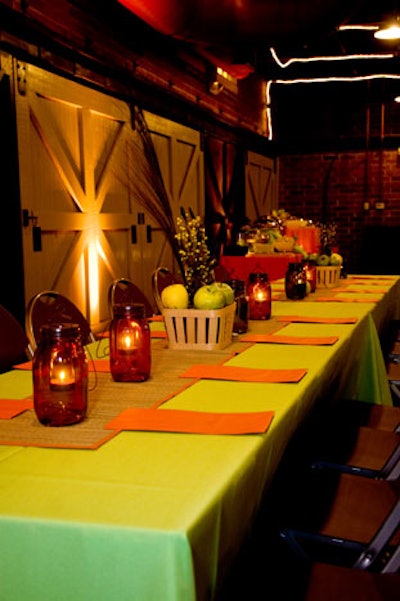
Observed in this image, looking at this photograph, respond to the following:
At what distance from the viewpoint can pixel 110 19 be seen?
18.5 ft

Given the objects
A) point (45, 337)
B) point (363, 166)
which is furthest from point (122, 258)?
point (363, 166)

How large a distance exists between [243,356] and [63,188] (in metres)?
3.23

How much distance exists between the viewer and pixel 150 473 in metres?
1.23

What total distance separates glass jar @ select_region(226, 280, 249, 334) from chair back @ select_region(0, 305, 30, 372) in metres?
0.79

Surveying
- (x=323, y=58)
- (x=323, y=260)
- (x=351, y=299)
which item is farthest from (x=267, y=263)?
(x=323, y=58)

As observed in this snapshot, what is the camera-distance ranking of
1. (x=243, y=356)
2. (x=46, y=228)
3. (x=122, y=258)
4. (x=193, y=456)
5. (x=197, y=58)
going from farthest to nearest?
(x=197, y=58), (x=122, y=258), (x=46, y=228), (x=243, y=356), (x=193, y=456)

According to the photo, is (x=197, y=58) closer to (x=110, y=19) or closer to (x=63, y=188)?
(x=110, y=19)

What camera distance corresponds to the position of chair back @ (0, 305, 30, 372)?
257cm

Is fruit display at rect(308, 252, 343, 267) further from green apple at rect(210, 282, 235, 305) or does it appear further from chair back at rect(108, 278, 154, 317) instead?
green apple at rect(210, 282, 235, 305)

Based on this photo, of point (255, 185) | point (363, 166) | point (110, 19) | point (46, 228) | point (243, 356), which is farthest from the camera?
→ point (363, 166)

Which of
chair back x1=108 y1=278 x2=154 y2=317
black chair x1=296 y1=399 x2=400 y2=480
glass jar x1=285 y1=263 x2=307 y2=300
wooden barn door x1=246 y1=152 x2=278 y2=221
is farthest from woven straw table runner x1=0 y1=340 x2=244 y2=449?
wooden barn door x1=246 y1=152 x2=278 y2=221

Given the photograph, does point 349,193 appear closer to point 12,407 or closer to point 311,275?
point 311,275

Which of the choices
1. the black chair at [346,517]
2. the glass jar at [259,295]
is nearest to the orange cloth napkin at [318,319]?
the glass jar at [259,295]

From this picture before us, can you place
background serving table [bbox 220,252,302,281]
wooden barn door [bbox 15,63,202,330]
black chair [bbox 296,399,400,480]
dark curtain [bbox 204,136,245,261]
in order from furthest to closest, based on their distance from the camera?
dark curtain [bbox 204,136,245,261]
background serving table [bbox 220,252,302,281]
wooden barn door [bbox 15,63,202,330]
black chair [bbox 296,399,400,480]
